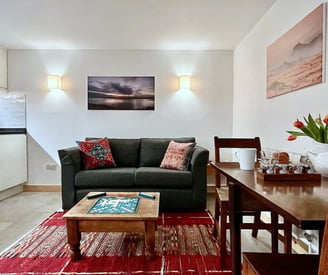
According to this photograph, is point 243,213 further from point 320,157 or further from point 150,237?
point 150,237

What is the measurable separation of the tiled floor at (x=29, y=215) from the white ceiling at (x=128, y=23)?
2255 mm

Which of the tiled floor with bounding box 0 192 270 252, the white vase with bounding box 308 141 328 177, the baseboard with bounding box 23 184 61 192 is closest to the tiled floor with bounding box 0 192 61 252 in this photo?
the tiled floor with bounding box 0 192 270 252

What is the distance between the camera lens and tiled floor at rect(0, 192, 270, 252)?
2434mm

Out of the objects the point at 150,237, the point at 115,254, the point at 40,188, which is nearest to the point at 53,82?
the point at 40,188

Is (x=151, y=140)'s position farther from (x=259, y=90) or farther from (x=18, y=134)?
(x=18, y=134)

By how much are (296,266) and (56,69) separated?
4313mm

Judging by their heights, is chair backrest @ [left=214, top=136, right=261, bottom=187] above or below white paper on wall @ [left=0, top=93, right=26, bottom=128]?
below

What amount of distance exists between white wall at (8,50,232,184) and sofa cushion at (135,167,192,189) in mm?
1189

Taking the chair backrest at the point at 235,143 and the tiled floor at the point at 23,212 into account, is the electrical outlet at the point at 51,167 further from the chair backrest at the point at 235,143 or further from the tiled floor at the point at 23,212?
the chair backrest at the point at 235,143

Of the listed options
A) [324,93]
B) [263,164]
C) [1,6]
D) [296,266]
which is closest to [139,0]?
[1,6]

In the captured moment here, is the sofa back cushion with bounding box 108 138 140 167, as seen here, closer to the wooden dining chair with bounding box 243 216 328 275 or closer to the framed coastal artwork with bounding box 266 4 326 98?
the framed coastal artwork with bounding box 266 4 326 98

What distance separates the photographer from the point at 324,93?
190 centimetres

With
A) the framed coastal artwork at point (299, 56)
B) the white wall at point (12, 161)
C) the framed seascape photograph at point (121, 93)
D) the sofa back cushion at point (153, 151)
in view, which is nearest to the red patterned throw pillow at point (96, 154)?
the sofa back cushion at point (153, 151)

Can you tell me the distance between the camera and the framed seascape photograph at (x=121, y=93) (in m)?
4.36
